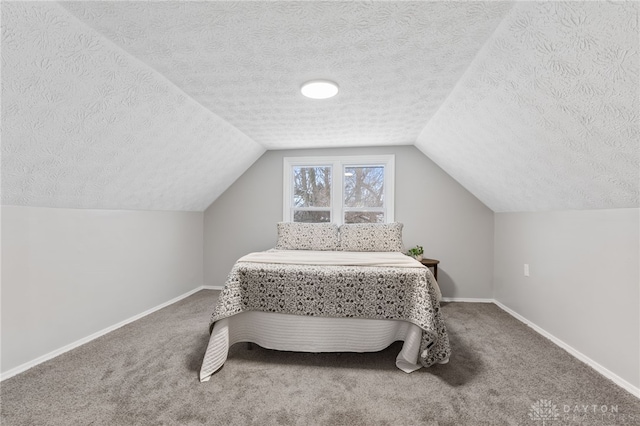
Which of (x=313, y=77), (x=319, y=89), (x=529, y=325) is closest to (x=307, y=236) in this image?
(x=319, y=89)

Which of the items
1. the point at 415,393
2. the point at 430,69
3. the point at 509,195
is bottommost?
the point at 415,393

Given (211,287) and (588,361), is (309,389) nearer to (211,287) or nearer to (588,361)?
(588,361)

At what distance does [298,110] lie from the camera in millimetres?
2465

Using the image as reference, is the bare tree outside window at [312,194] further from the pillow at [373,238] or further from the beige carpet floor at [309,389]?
the beige carpet floor at [309,389]

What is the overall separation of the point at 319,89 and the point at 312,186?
79.6 inches

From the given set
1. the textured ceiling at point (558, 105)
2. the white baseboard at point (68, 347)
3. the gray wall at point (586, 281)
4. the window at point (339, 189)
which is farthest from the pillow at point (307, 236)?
the gray wall at point (586, 281)

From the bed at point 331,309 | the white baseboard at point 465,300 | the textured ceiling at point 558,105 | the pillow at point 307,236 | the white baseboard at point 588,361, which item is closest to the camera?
the textured ceiling at point 558,105

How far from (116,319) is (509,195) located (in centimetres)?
384

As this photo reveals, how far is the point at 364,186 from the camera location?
12.6ft

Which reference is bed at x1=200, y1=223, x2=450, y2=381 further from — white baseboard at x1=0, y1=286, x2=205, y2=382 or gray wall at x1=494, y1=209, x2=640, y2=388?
white baseboard at x1=0, y1=286, x2=205, y2=382

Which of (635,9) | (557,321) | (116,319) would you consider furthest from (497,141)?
(116,319)

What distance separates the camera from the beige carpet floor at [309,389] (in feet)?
4.64

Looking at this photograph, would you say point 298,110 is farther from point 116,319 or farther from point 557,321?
point 557,321

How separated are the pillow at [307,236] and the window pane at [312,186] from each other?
655mm
